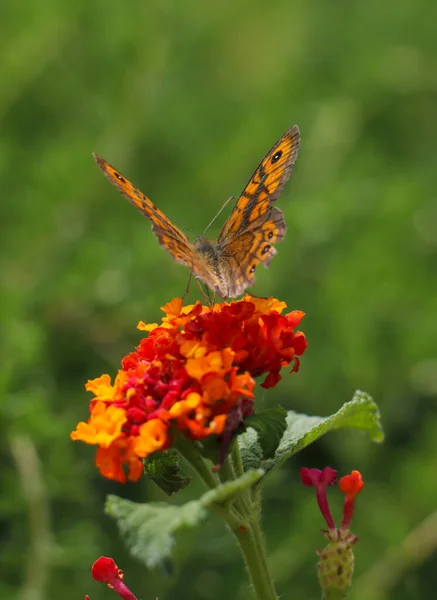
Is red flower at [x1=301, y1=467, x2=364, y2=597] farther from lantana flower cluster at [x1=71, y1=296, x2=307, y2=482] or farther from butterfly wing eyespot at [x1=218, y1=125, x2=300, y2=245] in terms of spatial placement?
butterfly wing eyespot at [x1=218, y1=125, x2=300, y2=245]

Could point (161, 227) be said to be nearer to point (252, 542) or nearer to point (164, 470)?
point (164, 470)

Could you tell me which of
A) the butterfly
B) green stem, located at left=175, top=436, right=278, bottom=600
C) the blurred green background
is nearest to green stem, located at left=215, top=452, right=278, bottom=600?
green stem, located at left=175, top=436, right=278, bottom=600

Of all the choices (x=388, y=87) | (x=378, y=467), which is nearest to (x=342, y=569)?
(x=378, y=467)

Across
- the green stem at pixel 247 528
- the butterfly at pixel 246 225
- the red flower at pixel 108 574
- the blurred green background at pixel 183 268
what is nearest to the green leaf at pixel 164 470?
the green stem at pixel 247 528

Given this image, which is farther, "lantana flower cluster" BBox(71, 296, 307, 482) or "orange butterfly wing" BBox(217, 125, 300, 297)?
"orange butterfly wing" BBox(217, 125, 300, 297)

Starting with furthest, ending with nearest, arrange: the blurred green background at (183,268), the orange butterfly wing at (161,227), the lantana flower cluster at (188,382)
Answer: the blurred green background at (183,268) < the orange butterfly wing at (161,227) < the lantana flower cluster at (188,382)

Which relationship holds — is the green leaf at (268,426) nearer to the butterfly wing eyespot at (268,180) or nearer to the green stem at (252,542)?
the green stem at (252,542)
